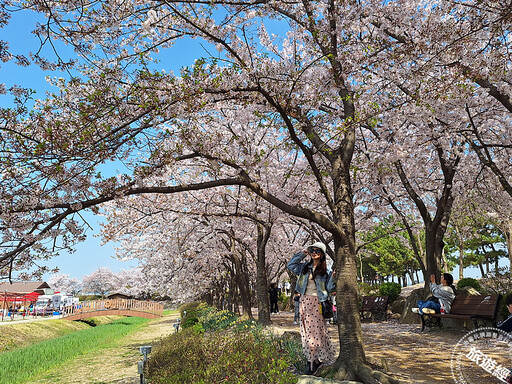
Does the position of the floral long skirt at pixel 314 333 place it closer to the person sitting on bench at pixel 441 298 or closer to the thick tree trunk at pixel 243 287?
the person sitting on bench at pixel 441 298

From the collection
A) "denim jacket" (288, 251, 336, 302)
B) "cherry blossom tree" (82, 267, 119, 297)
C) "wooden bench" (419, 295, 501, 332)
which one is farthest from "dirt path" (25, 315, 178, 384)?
"cherry blossom tree" (82, 267, 119, 297)

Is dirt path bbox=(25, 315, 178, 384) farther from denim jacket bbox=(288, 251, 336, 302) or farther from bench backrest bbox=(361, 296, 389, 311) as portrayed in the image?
bench backrest bbox=(361, 296, 389, 311)

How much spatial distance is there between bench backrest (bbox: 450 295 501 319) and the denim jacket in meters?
4.53

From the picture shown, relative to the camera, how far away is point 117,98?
17.4 feet

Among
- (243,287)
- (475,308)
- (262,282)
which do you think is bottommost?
(475,308)

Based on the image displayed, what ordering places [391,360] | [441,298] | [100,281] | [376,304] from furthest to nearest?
[100,281], [376,304], [441,298], [391,360]

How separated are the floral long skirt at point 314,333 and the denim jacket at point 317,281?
143 millimetres

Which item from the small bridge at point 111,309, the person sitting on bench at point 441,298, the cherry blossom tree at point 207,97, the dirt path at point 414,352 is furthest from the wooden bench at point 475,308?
the small bridge at point 111,309

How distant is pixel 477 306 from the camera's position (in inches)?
336

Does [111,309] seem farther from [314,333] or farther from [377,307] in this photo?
[314,333]

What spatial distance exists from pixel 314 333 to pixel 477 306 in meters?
5.15

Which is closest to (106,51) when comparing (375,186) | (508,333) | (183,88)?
(183,88)

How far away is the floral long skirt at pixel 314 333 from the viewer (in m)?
5.70

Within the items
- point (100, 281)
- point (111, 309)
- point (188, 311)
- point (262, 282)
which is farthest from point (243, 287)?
point (100, 281)
